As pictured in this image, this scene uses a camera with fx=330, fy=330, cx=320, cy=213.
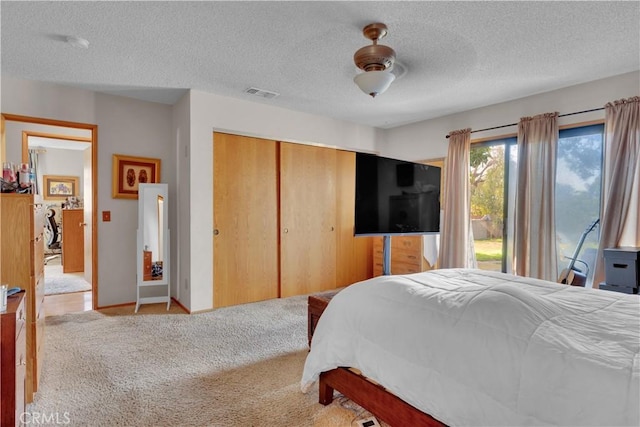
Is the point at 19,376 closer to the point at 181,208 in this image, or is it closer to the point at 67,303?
the point at 181,208

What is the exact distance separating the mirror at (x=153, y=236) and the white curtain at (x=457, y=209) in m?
3.53

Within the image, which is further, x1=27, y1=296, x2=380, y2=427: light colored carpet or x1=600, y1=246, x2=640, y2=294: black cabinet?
x1=600, y1=246, x2=640, y2=294: black cabinet

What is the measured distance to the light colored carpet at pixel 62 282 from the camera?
15.5ft

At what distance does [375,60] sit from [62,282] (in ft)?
18.7

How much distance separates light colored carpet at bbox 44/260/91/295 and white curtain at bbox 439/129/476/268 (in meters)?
5.12

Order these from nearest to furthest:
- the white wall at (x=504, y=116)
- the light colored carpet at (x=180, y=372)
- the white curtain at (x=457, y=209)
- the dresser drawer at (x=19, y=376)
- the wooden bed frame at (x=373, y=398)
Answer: the wooden bed frame at (x=373, y=398) < the dresser drawer at (x=19, y=376) < the light colored carpet at (x=180, y=372) < the white wall at (x=504, y=116) < the white curtain at (x=457, y=209)

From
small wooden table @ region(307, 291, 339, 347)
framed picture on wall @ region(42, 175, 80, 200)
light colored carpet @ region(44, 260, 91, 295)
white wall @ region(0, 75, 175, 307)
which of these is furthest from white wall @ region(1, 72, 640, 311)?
framed picture on wall @ region(42, 175, 80, 200)

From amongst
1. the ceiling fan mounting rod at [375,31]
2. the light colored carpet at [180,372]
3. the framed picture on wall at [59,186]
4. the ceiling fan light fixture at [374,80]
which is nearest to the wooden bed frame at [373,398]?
the light colored carpet at [180,372]

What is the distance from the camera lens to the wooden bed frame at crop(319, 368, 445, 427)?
1.41 metres

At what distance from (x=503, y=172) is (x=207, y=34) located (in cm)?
362

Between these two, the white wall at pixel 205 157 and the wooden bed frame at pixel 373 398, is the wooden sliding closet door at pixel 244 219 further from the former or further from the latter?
the wooden bed frame at pixel 373 398

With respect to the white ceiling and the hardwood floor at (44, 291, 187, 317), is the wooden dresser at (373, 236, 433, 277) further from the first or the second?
the hardwood floor at (44, 291, 187, 317)

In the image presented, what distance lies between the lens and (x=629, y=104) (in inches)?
118

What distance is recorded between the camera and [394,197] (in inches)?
124
